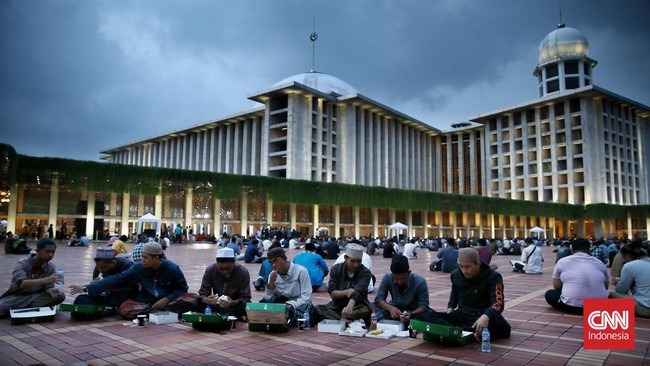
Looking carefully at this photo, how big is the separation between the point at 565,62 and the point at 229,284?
69.5 m

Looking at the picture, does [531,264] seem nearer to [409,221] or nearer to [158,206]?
[158,206]

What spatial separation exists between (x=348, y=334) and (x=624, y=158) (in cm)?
6786

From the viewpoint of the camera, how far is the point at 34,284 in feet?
18.7

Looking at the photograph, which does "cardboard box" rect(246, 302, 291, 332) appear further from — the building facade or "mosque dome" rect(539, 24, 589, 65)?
"mosque dome" rect(539, 24, 589, 65)

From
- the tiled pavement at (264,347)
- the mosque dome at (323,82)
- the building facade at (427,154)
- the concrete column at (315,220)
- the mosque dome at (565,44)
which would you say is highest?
the mosque dome at (565,44)

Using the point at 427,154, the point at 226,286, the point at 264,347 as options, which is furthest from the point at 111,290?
the point at 427,154

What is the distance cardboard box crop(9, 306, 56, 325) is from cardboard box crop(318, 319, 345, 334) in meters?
3.22

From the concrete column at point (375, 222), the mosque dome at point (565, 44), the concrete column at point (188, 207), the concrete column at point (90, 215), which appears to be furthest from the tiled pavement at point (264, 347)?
the mosque dome at point (565, 44)

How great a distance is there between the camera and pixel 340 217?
153 feet

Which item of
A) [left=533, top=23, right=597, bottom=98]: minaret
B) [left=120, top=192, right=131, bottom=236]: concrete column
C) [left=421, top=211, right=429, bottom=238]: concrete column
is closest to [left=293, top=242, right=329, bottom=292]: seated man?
[left=120, top=192, right=131, bottom=236]: concrete column

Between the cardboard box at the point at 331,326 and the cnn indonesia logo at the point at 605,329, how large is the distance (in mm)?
2386

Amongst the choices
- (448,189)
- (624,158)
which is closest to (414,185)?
(448,189)

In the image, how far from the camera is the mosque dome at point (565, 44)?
63250 mm

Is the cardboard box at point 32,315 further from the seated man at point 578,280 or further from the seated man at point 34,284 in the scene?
the seated man at point 578,280
